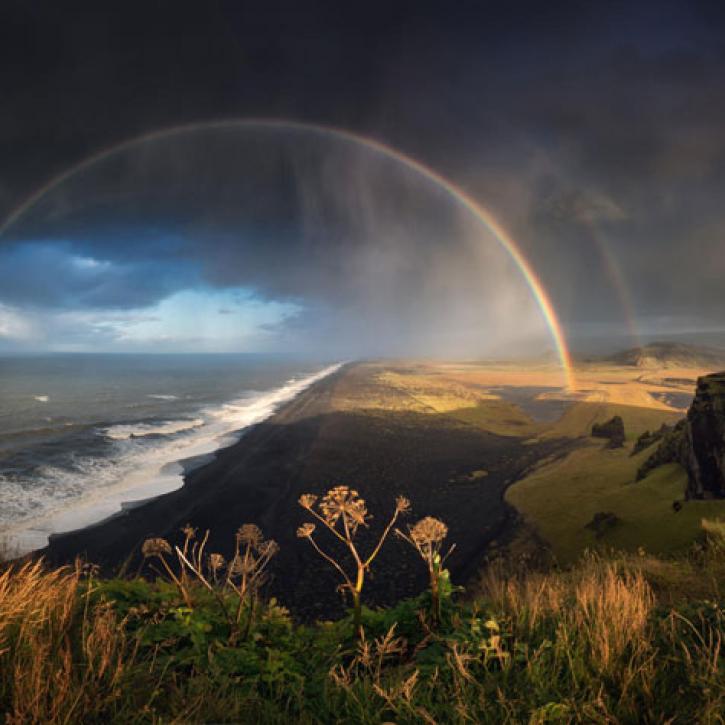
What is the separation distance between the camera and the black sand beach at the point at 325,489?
16.0 m

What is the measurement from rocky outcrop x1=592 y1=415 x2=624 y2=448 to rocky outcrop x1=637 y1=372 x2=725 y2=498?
16.0m

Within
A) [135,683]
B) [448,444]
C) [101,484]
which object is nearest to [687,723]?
[135,683]

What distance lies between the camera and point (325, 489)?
86.3 ft

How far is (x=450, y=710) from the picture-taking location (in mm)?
3049

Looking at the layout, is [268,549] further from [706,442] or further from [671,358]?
[671,358]

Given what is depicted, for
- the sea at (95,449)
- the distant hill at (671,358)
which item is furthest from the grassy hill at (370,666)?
the distant hill at (671,358)

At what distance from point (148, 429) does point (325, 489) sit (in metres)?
28.1

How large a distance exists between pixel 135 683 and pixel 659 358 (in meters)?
202

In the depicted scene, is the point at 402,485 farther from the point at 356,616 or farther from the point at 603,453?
the point at 356,616

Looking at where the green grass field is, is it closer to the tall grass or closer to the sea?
the tall grass

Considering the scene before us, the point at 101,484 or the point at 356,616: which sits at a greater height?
the point at 356,616

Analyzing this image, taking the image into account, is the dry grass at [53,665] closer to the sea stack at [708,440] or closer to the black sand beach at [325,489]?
the black sand beach at [325,489]

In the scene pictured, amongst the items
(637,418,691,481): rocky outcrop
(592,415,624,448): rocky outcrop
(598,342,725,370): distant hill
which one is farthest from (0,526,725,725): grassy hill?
(598,342,725,370): distant hill

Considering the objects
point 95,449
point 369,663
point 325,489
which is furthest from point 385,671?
point 95,449
